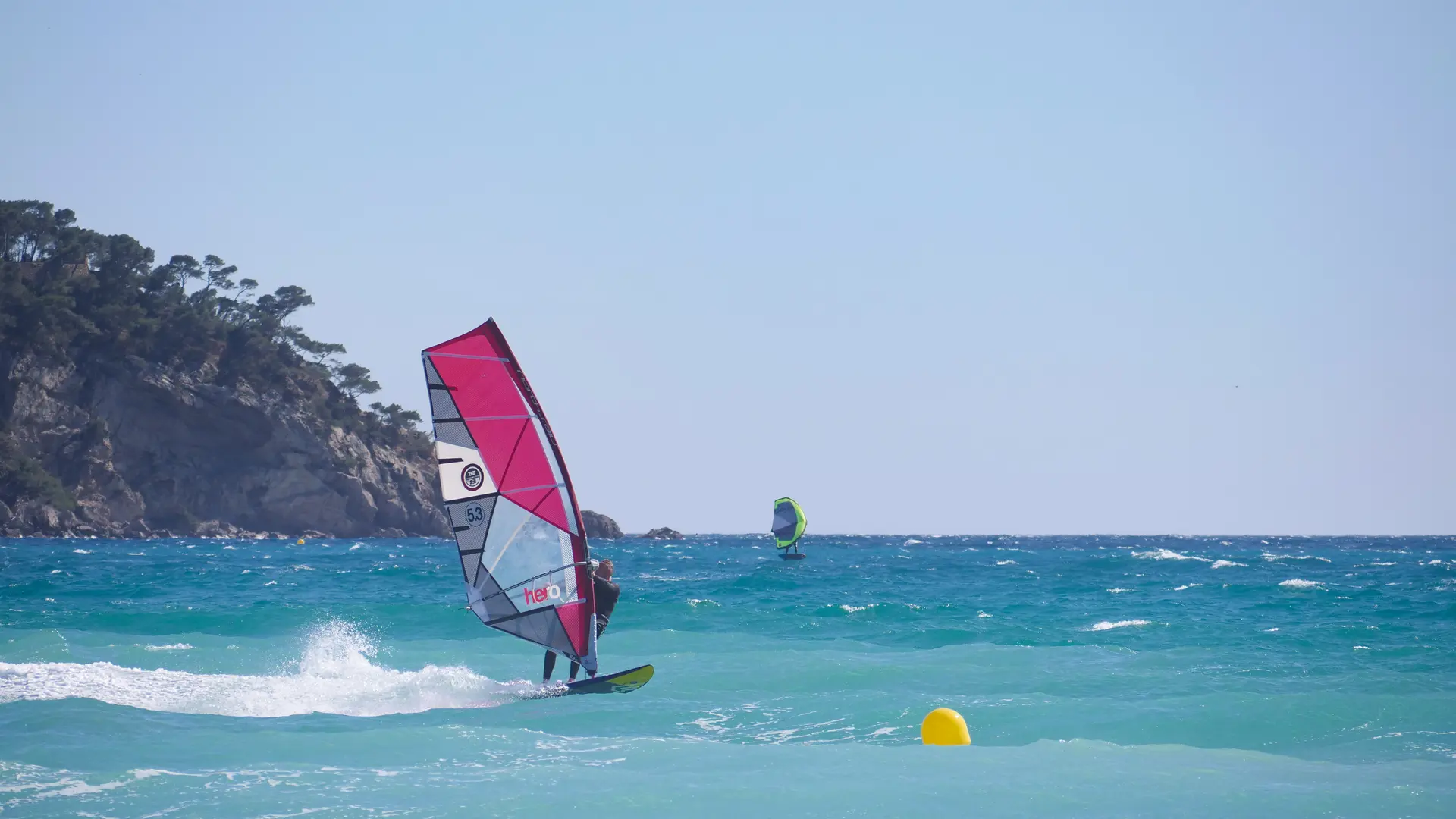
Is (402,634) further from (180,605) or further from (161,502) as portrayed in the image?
(161,502)

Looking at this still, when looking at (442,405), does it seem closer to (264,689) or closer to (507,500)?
(507,500)

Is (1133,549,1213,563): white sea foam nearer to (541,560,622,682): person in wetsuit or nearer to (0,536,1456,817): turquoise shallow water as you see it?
(0,536,1456,817): turquoise shallow water

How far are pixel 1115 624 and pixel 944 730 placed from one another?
10387 mm

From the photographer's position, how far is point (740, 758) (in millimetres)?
9320

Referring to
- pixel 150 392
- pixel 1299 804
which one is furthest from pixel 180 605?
pixel 150 392

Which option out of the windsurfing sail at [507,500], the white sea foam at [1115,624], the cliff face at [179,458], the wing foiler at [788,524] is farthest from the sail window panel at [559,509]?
the cliff face at [179,458]

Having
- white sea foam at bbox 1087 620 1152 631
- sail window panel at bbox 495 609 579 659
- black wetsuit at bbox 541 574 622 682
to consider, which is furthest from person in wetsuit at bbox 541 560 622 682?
white sea foam at bbox 1087 620 1152 631

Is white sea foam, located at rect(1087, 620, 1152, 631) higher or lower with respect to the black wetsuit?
lower

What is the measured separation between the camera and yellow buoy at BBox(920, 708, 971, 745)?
10.1 m

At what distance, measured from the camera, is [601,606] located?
12141mm

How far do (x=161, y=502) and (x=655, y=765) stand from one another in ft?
229

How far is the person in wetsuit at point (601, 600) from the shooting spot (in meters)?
12.0

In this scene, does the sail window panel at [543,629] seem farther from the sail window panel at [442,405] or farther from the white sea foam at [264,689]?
the sail window panel at [442,405]

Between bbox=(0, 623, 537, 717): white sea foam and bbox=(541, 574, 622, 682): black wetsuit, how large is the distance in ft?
1.17
